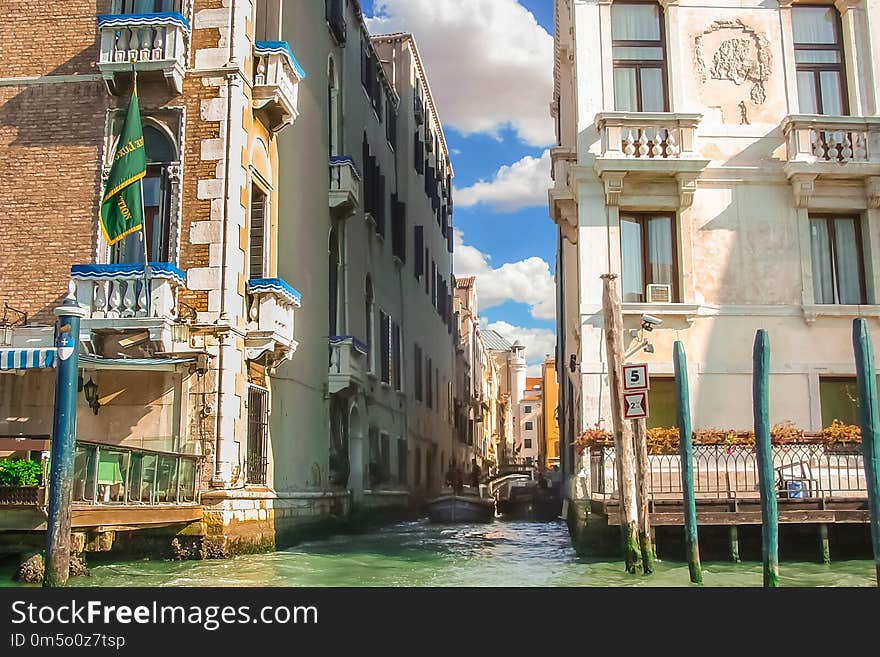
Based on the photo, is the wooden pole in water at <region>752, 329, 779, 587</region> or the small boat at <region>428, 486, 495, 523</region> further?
the small boat at <region>428, 486, 495, 523</region>

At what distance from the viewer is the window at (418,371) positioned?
22.4 metres

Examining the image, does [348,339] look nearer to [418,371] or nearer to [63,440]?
[418,371]

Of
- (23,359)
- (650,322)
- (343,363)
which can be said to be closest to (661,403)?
(650,322)

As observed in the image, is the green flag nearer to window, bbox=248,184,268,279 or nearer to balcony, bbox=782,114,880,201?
window, bbox=248,184,268,279

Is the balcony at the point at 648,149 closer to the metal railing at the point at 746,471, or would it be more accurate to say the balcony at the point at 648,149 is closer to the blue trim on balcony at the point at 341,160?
the metal railing at the point at 746,471

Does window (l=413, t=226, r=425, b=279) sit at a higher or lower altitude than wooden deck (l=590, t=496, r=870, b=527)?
higher

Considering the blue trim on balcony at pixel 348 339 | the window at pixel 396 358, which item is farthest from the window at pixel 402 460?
the blue trim on balcony at pixel 348 339

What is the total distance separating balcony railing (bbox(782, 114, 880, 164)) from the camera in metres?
11.9

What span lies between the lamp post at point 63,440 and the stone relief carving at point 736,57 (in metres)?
8.20

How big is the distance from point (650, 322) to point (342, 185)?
6083 mm

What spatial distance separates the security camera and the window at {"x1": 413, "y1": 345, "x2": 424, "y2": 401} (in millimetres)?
10988

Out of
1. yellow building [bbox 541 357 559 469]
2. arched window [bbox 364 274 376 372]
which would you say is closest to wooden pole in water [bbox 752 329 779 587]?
arched window [bbox 364 274 376 372]
